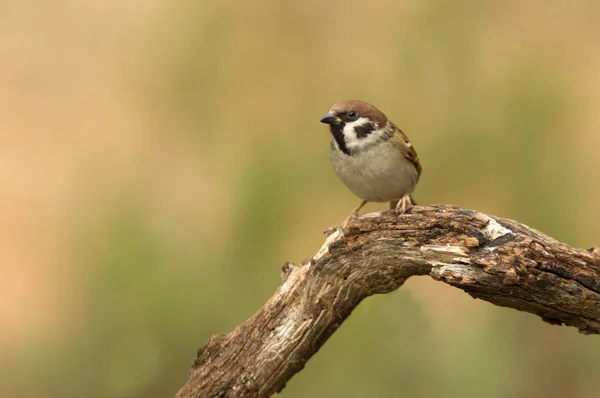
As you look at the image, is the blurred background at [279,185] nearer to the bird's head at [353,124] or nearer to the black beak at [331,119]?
the bird's head at [353,124]

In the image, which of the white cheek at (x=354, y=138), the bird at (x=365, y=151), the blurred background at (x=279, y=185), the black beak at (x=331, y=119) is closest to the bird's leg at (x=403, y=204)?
the bird at (x=365, y=151)

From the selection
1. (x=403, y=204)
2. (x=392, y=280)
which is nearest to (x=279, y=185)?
(x=403, y=204)

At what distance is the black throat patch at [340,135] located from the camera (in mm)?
3424

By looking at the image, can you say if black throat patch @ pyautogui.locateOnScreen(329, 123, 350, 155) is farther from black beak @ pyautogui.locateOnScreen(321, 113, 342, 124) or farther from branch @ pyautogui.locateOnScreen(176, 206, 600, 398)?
branch @ pyautogui.locateOnScreen(176, 206, 600, 398)

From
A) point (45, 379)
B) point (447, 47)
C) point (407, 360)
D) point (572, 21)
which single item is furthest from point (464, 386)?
point (572, 21)

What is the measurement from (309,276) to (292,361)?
0.34m

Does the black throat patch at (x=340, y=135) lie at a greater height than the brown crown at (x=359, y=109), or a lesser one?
lesser

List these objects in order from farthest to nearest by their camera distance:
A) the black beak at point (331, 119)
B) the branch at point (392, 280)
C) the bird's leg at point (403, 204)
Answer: the black beak at point (331, 119) → the bird's leg at point (403, 204) → the branch at point (392, 280)

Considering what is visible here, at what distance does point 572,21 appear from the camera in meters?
6.04

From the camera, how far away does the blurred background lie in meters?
4.66

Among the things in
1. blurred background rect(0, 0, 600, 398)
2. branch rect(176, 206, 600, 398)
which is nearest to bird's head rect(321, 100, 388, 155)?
branch rect(176, 206, 600, 398)

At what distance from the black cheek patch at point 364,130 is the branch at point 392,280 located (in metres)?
0.61

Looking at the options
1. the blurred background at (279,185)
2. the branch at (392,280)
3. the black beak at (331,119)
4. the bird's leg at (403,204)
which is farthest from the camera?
the blurred background at (279,185)

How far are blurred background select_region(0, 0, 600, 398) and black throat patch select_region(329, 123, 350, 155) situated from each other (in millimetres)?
1221
